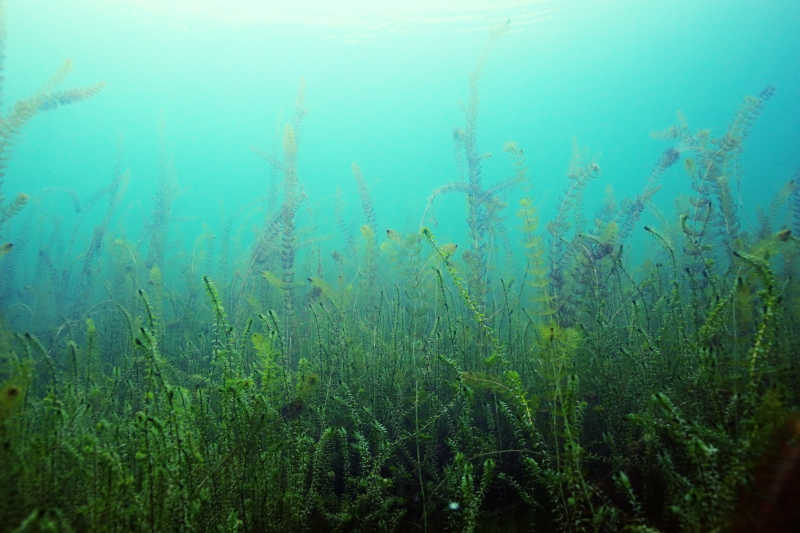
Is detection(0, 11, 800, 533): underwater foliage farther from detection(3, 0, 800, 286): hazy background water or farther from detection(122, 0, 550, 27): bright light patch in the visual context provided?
detection(122, 0, 550, 27): bright light patch

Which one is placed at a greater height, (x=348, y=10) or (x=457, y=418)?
(x=348, y=10)

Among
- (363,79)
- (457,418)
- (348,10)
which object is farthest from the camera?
(363,79)

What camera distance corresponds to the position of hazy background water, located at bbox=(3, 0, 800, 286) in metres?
23.6

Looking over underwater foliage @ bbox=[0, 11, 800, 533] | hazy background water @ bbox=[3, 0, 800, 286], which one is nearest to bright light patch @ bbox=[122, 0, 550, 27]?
hazy background water @ bbox=[3, 0, 800, 286]

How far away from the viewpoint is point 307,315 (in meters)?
4.86

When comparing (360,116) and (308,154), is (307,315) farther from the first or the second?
(308,154)

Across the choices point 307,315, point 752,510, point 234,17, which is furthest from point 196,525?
point 234,17

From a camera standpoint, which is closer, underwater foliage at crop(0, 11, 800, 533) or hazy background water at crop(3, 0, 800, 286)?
underwater foliage at crop(0, 11, 800, 533)

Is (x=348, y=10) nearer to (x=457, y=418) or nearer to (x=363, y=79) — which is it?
(x=363, y=79)

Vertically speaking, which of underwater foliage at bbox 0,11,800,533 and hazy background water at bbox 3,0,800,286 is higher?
hazy background water at bbox 3,0,800,286

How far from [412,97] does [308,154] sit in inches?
1142

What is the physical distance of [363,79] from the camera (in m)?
37.9

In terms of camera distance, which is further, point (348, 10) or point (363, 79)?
point (363, 79)

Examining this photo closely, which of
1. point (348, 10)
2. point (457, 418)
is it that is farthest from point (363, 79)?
point (457, 418)
